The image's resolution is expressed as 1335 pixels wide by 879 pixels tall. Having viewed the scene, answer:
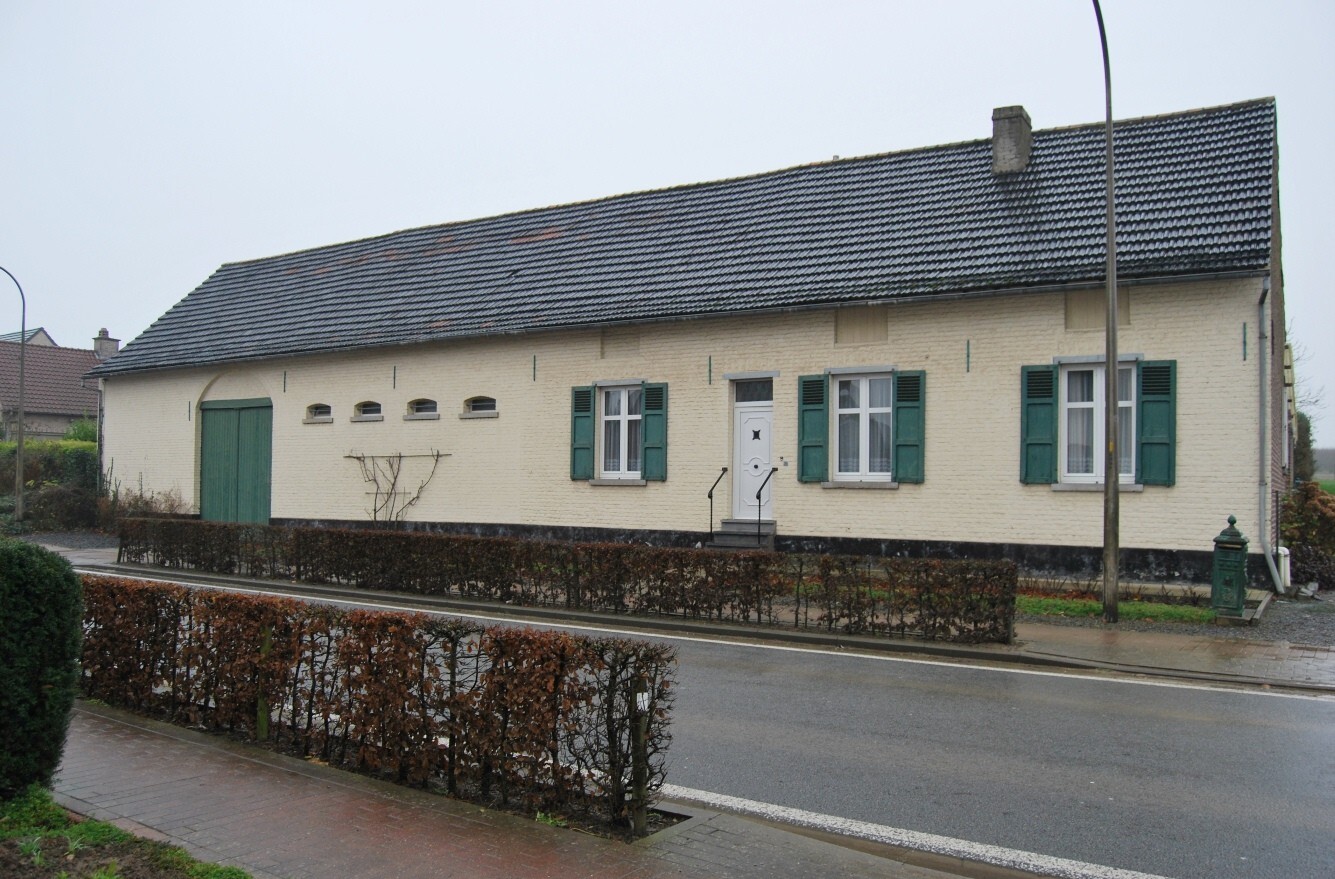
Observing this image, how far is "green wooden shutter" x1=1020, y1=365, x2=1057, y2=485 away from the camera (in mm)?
16906

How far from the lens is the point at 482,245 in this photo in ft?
87.1

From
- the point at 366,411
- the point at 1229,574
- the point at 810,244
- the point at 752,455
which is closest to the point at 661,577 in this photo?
the point at 752,455

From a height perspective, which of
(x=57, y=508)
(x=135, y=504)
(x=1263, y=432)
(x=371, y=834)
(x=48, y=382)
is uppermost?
(x=48, y=382)

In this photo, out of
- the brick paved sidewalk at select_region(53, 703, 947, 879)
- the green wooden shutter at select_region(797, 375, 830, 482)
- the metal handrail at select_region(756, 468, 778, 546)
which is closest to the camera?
the brick paved sidewalk at select_region(53, 703, 947, 879)

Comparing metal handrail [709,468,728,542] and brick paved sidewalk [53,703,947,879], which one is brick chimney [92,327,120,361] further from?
brick paved sidewalk [53,703,947,879]

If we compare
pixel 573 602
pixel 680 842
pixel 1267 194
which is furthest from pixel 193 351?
pixel 680 842

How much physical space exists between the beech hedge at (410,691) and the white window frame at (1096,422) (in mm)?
11402

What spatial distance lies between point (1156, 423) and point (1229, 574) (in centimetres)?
313

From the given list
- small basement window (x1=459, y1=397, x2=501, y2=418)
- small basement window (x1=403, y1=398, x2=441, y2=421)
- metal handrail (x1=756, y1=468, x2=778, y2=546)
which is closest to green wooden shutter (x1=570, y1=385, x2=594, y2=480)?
small basement window (x1=459, y1=397, x2=501, y2=418)

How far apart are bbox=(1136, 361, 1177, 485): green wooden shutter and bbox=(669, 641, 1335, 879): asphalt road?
6683mm

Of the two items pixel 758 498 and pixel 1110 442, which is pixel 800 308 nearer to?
pixel 758 498

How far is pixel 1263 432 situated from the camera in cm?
1555

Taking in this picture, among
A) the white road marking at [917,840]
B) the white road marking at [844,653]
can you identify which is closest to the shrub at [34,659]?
the white road marking at [844,653]

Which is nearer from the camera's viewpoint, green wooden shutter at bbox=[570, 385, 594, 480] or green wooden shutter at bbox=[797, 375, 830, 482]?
green wooden shutter at bbox=[797, 375, 830, 482]
